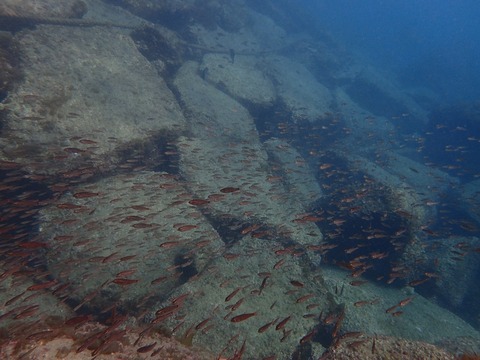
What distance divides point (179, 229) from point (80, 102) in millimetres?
5582

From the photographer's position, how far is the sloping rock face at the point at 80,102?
6910 mm

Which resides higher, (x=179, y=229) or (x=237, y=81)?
(x=237, y=81)

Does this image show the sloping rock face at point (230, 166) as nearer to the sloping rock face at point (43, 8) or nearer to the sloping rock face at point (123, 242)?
the sloping rock face at point (123, 242)

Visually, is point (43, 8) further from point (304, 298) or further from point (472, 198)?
point (472, 198)

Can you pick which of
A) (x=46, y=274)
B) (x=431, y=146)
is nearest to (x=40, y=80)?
(x=46, y=274)

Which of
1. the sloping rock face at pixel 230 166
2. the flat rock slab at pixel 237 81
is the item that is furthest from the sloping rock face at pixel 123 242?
the flat rock slab at pixel 237 81

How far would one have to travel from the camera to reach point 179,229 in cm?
605

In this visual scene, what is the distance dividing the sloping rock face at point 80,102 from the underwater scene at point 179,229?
5cm

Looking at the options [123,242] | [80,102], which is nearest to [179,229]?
[123,242]

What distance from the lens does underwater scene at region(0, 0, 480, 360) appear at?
4906mm

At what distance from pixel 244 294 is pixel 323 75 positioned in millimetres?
32673

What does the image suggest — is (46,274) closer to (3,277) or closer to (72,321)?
(3,277)

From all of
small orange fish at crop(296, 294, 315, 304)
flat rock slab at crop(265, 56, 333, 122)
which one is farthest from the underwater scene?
flat rock slab at crop(265, 56, 333, 122)

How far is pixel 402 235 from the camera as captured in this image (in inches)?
331
